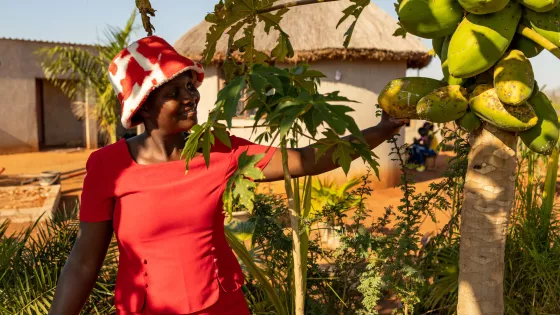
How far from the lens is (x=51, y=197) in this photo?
828cm

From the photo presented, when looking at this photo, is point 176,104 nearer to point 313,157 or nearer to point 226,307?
point 313,157

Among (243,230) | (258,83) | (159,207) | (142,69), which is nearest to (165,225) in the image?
(159,207)

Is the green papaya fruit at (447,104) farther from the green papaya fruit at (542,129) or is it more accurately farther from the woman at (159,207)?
the woman at (159,207)

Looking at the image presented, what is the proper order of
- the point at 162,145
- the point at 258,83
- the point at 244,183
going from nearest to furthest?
the point at 258,83, the point at 244,183, the point at 162,145

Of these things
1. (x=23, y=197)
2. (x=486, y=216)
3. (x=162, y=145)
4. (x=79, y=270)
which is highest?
(x=162, y=145)

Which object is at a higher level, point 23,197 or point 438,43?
point 438,43

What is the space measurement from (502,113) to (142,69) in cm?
104

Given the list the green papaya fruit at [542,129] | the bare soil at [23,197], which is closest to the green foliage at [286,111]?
the green papaya fruit at [542,129]

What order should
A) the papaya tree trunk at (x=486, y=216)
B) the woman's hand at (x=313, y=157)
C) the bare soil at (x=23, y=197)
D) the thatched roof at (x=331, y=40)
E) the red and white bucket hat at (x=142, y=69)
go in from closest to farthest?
the papaya tree trunk at (x=486, y=216) < the woman's hand at (x=313, y=157) < the red and white bucket hat at (x=142, y=69) < the bare soil at (x=23, y=197) < the thatched roof at (x=331, y=40)

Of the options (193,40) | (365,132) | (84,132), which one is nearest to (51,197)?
(193,40)

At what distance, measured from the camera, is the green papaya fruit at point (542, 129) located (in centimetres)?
105

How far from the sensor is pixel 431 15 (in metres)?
1.00

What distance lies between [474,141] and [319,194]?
5299 mm

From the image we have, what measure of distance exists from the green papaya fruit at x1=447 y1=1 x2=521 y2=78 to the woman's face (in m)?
0.83
